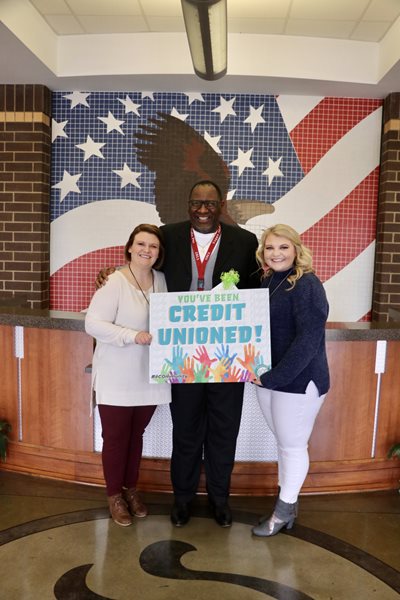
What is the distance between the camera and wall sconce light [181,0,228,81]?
2531 mm

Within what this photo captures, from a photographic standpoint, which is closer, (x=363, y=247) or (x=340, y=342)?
(x=340, y=342)

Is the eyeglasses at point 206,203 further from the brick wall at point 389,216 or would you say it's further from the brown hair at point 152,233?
the brick wall at point 389,216

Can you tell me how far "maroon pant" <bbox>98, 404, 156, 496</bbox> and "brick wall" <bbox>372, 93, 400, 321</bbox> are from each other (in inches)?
117

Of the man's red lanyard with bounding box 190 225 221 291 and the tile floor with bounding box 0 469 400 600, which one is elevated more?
the man's red lanyard with bounding box 190 225 221 291

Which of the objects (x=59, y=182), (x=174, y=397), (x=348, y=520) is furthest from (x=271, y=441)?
(x=59, y=182)

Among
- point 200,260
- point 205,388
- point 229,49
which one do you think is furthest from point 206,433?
point 229,49

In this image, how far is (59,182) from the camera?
15.9ft

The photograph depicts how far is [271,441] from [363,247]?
260 cm

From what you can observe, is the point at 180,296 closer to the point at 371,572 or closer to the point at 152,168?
the point at 371,572

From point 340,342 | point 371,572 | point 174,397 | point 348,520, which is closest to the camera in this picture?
point 371,572

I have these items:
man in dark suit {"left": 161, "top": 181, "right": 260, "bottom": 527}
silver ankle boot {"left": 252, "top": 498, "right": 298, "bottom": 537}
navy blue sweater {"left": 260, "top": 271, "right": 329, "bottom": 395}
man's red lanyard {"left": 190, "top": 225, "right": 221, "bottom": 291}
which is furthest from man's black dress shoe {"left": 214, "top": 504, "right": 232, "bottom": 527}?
man's red lanyard {"left": 190, "top": 225, "right": 221, "bottom": 291}

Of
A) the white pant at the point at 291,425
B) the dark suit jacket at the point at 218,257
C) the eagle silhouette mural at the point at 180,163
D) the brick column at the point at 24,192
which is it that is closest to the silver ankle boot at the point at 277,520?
the white pant at the point at 291,425

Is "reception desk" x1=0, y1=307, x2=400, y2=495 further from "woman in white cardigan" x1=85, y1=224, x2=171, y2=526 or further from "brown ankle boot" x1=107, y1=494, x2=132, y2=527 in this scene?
"woman in white cardigan" x1=85, y1=224, x2=171, y2=526

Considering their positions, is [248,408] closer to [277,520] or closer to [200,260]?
[277,520]
